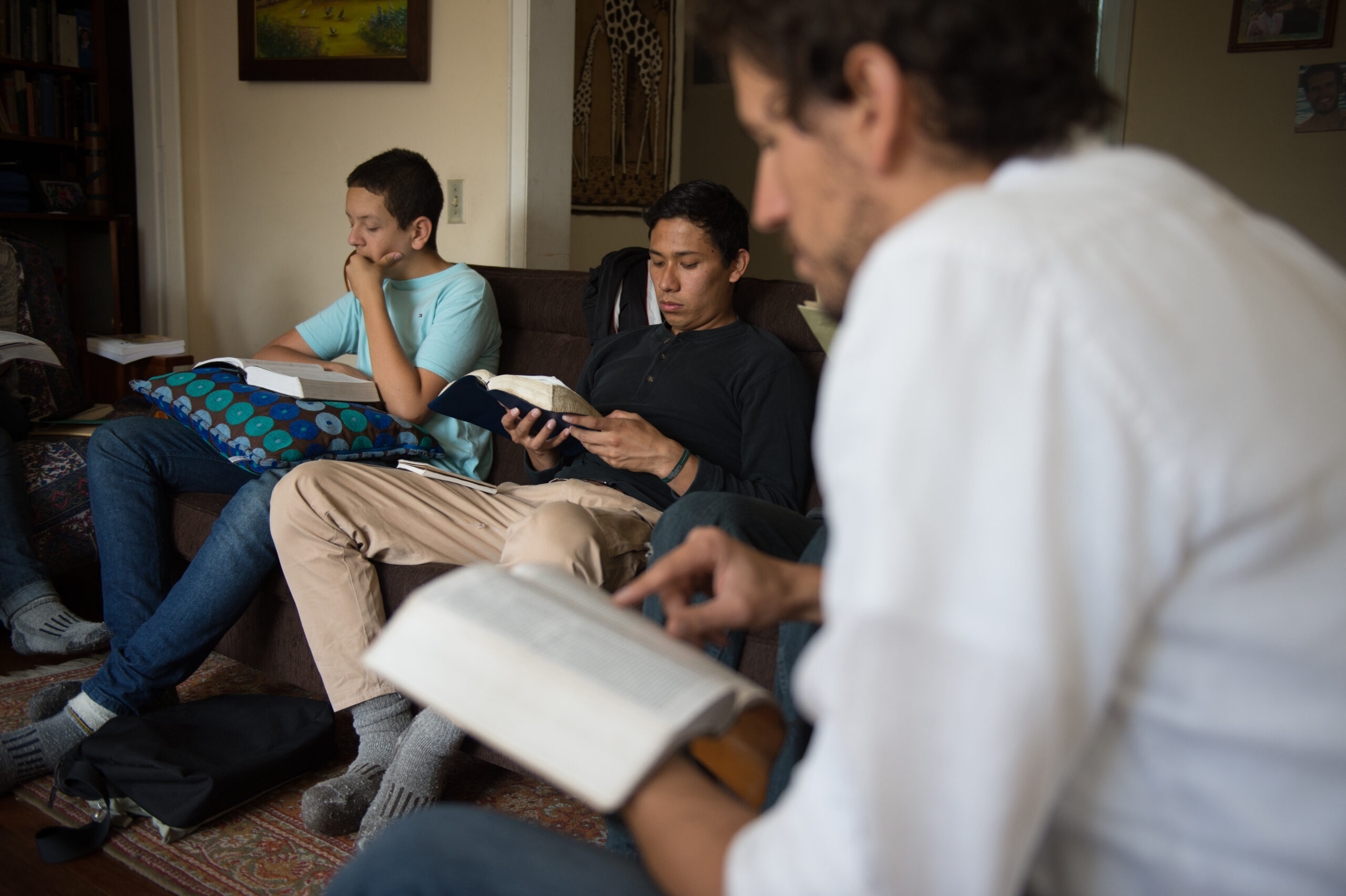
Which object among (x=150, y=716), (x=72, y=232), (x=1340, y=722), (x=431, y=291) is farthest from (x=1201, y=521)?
(x=72, y=232)

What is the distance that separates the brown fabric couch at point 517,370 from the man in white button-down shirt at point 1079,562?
979 millimetres

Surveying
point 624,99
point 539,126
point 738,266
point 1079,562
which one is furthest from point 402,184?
point 1079,562

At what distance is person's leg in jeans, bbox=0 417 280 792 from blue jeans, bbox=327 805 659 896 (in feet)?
4.15

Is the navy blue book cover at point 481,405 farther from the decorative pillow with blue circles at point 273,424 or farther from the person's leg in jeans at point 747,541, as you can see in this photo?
the person's leg in jeans at point 747,541

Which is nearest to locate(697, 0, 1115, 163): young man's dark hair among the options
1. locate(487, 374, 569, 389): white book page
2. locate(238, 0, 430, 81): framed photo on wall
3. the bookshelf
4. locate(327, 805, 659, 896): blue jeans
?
locate(327, 805, 659, 896): blue jeans

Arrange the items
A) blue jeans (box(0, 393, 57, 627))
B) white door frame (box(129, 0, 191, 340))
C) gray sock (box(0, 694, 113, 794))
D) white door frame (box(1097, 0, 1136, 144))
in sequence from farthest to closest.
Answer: white door frame (box(129, 0, 191, 340)) → white door frame (box(1097, 0, 1136, 144)) → blue jeans (box(0, 393, 57, 627)) → gray sock (box(0, 694, 113, 794))

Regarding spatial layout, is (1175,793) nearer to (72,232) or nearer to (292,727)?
(292,727)

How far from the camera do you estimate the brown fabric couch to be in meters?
1.76

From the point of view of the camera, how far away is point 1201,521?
423mm

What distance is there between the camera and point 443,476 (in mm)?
1879

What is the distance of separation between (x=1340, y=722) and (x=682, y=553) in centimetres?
46

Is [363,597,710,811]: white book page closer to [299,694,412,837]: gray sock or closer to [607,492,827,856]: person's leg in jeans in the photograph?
[607,492,827,856]: person's leg in jeans

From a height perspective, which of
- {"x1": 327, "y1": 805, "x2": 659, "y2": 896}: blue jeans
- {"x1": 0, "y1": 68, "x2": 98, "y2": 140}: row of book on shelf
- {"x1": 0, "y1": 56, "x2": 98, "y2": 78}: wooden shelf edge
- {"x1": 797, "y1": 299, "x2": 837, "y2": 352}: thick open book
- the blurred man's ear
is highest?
{"x1": 0, "y1": 56, "x2": 98, "y2": 78}: wooden shelf edge

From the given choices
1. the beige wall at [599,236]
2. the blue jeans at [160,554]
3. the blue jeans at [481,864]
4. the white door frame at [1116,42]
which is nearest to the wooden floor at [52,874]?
the blue jeans at [160,554]
